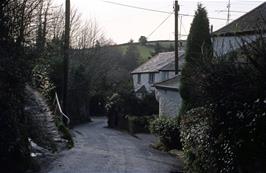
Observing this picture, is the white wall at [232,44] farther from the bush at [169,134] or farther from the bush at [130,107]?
the bush at [130,107]

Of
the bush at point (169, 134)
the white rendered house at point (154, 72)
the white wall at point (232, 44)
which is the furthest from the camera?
the white rendered house at point (154, 72)

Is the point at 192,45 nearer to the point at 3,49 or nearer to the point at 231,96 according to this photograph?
the point at 3,49

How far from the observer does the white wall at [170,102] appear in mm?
32125

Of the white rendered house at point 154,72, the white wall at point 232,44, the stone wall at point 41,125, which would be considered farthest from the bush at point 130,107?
the white wall at point 232,44

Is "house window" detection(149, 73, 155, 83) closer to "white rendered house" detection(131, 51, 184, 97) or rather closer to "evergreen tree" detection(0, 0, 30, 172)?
"white rendered house" detection(131, 51, 184, 97)

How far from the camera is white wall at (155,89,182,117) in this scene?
105 ft

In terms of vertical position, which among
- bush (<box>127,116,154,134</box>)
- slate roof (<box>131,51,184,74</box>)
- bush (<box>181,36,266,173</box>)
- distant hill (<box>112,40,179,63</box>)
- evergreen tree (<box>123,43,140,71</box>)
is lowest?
bush (<box>127,116,154,134</box>)

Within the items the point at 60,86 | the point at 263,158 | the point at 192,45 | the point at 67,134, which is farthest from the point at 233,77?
the point at 60,86

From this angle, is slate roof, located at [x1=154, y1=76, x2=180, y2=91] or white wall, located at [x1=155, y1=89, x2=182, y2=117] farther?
slate roof, located at [x1=154, y1=76, x2=180, y2=91]

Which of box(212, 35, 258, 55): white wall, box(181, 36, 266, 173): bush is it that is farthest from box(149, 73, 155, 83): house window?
box(181, 36, 266, 173): bush

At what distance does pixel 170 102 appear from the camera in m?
33.3

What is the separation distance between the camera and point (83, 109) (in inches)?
2073

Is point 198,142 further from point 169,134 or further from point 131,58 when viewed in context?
point 131,58

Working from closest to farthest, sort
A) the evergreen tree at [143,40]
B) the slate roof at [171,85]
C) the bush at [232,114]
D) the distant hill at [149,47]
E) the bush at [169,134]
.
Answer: the bush at [232,114], the bush at [169,134], the slate roof at [171,85], the distant hill at [149,47], the evergreen tree at [143,40]
